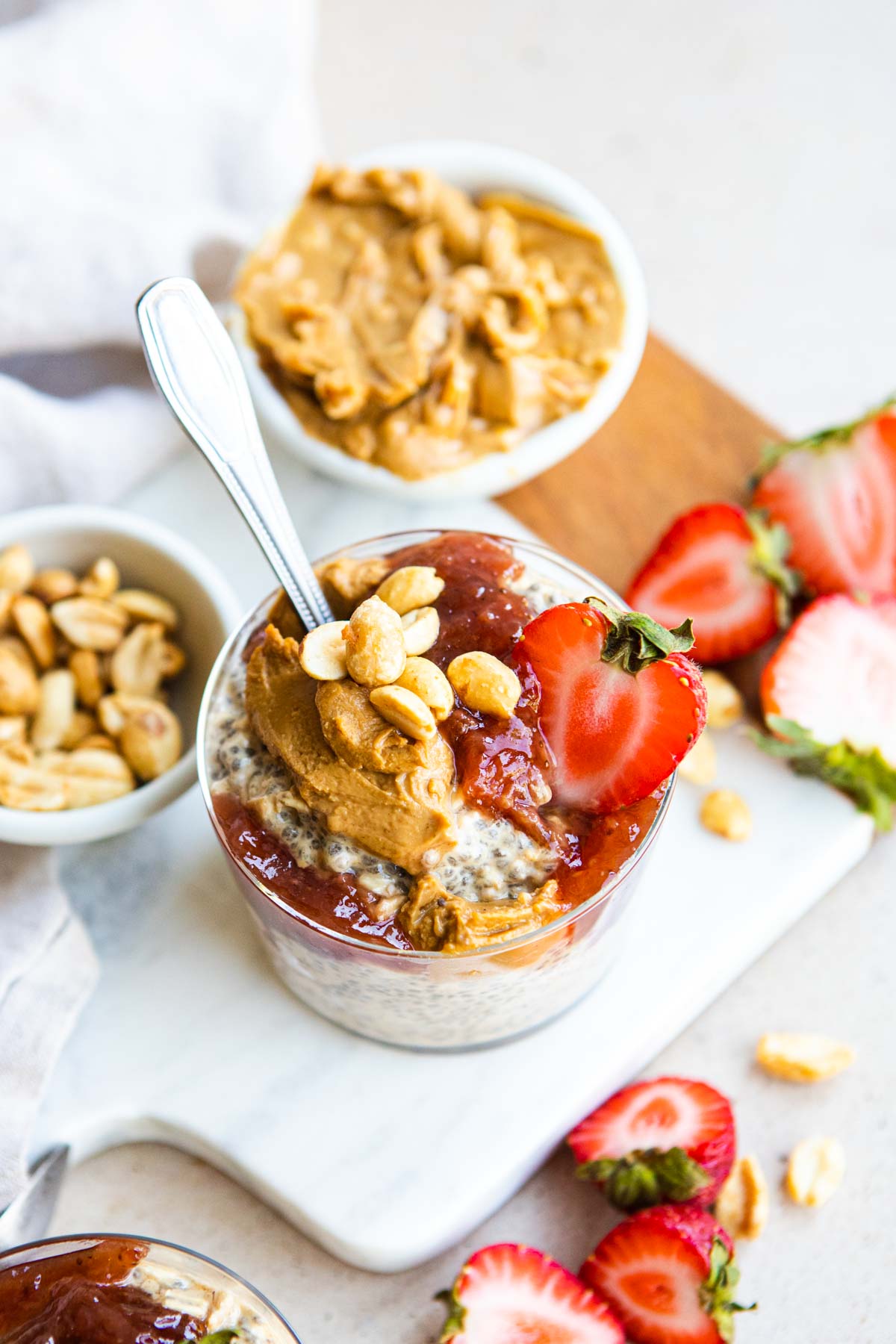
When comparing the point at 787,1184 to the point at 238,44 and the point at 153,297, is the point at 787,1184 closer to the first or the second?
the point at 153,297

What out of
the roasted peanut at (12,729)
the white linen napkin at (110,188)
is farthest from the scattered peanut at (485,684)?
the white linen napkin at (110,188)

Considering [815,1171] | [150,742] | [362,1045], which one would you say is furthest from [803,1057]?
[150,742]

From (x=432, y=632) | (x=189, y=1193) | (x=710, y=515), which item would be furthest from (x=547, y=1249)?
(x=710, y=515)

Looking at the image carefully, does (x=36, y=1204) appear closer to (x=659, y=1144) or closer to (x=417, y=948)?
Result: (x=417, y=948)

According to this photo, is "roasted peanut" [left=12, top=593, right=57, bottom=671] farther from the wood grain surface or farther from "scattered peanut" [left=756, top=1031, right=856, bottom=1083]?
"scattered peanut" [left=756, top=1031, right=856, bottom=1083]

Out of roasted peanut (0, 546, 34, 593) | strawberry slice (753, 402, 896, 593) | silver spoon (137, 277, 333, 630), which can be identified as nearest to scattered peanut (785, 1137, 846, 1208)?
strawberry slice (753, 402, 896, 593)

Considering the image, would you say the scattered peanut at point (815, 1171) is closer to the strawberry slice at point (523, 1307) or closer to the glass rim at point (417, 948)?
the strawberry slice at point (523, 1307)
